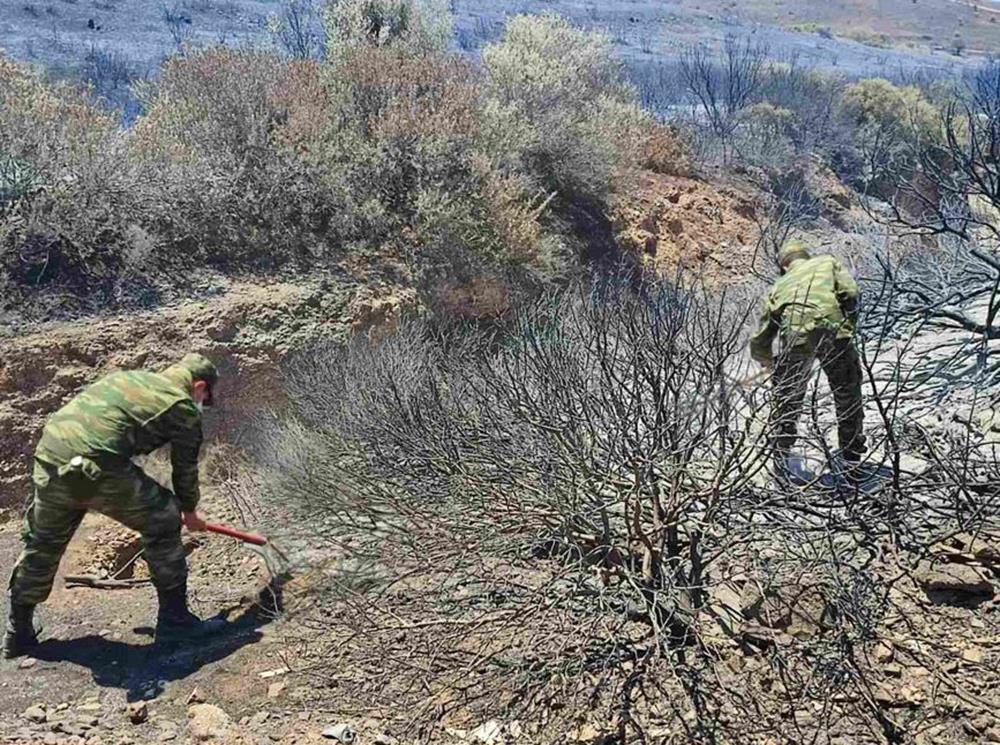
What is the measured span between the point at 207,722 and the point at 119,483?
4.12 feet

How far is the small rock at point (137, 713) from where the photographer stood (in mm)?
4117

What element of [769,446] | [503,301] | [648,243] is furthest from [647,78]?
[769,446]

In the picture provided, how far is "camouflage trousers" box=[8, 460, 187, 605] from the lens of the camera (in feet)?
15.0

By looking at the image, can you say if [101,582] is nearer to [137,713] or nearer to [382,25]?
[137,713]

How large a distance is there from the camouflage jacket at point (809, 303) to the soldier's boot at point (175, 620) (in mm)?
3644

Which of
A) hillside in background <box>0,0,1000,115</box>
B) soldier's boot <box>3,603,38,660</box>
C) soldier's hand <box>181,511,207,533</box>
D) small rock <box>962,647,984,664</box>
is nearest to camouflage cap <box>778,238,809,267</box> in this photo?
small rock <box>962,647,984,664</box>

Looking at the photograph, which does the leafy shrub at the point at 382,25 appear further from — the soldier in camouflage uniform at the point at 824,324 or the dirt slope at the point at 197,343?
the soldier in camouflage uniform at the point at 824,324

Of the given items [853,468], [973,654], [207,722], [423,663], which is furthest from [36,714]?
[973,654]

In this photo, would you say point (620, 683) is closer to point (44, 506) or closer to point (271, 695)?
point (271, 695)

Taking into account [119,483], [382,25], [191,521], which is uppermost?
[382,25]

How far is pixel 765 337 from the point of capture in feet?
20.2

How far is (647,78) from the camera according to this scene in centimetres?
3075

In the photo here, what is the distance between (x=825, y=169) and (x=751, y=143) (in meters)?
1.83

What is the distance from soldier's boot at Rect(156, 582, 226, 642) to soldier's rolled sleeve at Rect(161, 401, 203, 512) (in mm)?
438
